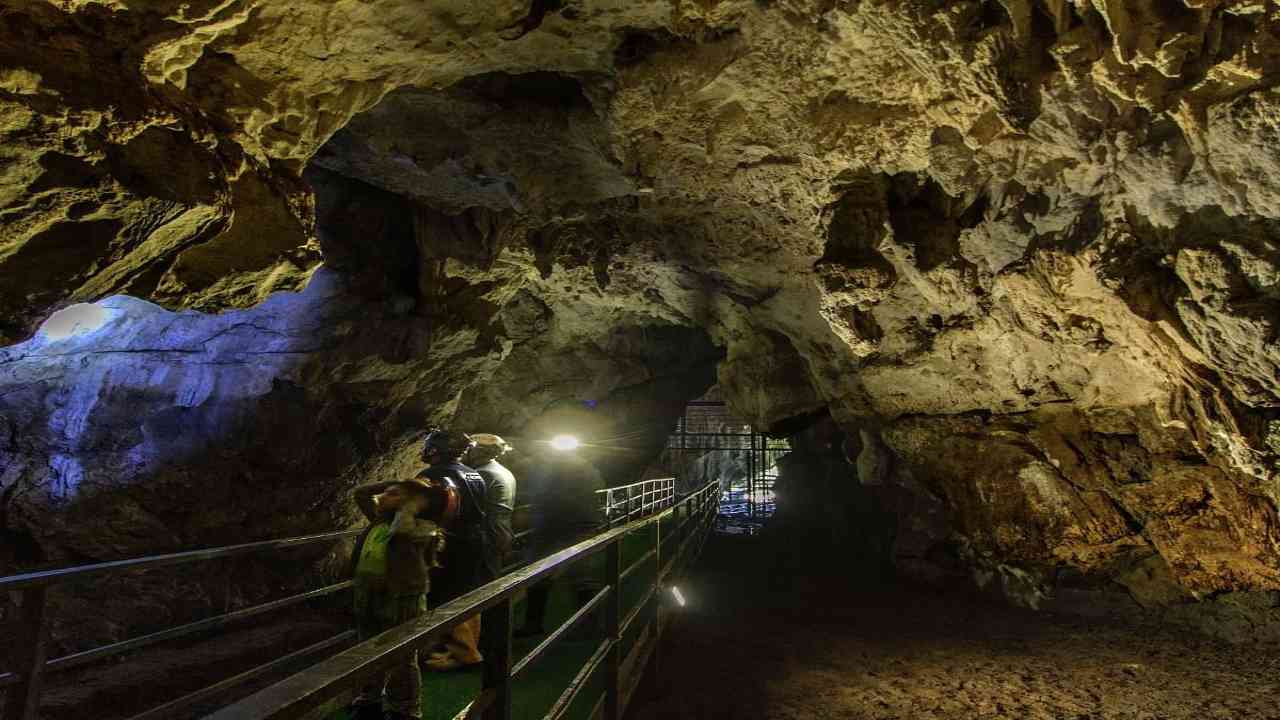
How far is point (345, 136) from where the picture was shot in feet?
18.7

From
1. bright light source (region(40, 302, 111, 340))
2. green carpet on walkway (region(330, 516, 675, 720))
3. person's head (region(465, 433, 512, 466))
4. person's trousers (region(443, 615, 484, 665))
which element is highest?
bright light source (region(40, 302, 111, 340))

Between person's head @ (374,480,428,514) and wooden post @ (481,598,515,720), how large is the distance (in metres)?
2.00

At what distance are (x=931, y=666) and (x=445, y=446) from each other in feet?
13.1

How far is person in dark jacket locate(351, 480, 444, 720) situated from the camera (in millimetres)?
3578

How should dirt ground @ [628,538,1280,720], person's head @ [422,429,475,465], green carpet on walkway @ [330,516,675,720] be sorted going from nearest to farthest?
green carpet on walkway @ [330,516,675,720] → dirt ground @ [628,538,1280,720] → person's head @ [422,429,475,465]

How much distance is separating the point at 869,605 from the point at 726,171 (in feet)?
16.3

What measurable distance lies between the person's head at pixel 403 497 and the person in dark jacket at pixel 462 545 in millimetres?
680

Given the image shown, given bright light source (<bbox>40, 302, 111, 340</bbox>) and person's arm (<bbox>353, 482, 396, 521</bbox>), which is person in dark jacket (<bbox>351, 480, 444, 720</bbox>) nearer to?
person's arm (<bbox>353, 482, 396, 521</bbox>)

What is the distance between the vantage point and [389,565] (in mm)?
3594

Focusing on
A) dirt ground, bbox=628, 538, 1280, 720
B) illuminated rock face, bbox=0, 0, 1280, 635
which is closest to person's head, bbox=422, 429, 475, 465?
illuminated rock face, bbox=0, 0, 1280, 635

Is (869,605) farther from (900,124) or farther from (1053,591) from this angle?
(900,124)

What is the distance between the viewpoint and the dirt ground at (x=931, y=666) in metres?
4.38

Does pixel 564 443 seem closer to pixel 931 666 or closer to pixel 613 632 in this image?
pixel 931 666

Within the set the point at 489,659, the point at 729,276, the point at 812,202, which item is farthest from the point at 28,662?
the point at 729,276
